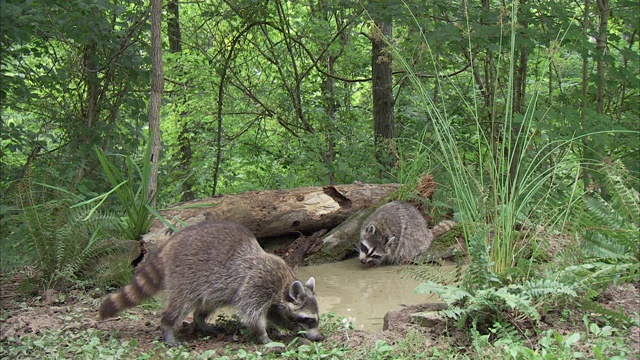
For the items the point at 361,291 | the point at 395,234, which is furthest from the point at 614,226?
the point at 395,234

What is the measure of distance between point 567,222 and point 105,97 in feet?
21.6

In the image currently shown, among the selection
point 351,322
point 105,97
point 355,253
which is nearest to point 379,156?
point 355,253

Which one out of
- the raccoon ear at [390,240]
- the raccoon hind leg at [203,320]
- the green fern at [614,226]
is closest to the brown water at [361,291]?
the raccoon ear at [390,240]

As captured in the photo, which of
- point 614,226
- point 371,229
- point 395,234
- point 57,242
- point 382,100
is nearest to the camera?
point 614,226

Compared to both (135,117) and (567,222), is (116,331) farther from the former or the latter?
(135,117)

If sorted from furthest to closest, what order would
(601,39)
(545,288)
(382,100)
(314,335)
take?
(382,100), (601,39), (314,335), (545,288)

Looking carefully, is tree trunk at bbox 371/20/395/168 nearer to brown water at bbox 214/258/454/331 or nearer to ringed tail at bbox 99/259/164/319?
brown water at bbox 214/258/454/331

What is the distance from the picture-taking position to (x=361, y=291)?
19.2 ft

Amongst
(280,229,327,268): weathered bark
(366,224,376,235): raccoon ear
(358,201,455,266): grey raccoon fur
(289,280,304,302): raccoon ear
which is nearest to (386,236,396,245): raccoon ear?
(358,201,455,266): grey raccoon fur

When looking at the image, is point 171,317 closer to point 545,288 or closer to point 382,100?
point 545,288

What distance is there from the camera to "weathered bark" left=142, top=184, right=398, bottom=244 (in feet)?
22.6

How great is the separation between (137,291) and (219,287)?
0.54 meters

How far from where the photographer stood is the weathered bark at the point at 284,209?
6.88 metres

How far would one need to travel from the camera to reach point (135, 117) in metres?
8.88
